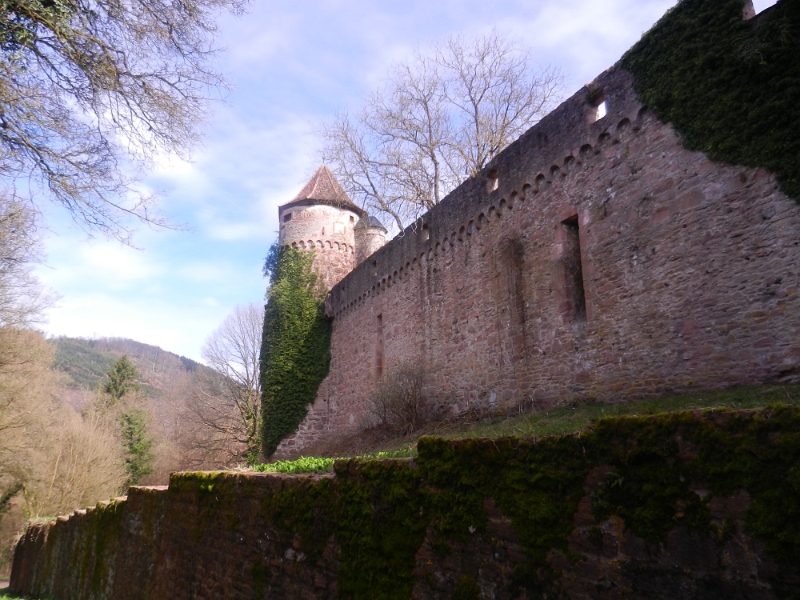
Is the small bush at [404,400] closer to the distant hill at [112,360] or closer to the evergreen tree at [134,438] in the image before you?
the evergreen tree at [134,438]

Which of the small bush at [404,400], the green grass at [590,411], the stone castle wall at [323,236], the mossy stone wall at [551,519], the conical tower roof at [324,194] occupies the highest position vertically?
the conical tower roof at [324,194]

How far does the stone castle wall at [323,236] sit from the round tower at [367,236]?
879mm

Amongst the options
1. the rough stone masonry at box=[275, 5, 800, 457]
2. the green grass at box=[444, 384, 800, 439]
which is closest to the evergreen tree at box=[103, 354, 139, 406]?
the rough stone masonry at box=[275, 5, 800, 457]

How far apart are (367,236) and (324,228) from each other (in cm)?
243

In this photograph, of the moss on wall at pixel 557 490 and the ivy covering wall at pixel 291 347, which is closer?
the moss on wall at pixel 557 490

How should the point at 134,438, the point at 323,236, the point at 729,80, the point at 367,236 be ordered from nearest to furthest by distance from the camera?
the point at 729,80, the point at 323,236, the point at 367,236, the point at 134,438

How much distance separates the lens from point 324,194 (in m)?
22.0

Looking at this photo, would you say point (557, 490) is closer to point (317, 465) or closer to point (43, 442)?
point (317, 465)

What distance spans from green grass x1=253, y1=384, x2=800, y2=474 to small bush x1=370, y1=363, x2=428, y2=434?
1.77m

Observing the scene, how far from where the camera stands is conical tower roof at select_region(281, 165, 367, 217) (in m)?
21.6

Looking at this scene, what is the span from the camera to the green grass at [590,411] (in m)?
5.35

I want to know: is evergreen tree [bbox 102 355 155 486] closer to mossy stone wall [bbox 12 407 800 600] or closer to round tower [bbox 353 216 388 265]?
round tower [bbox 353 216 388 265]

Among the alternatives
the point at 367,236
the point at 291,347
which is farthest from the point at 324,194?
the point at 291,347

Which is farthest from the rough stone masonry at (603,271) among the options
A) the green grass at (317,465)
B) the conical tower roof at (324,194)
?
the conical tower roof at (324,194)
